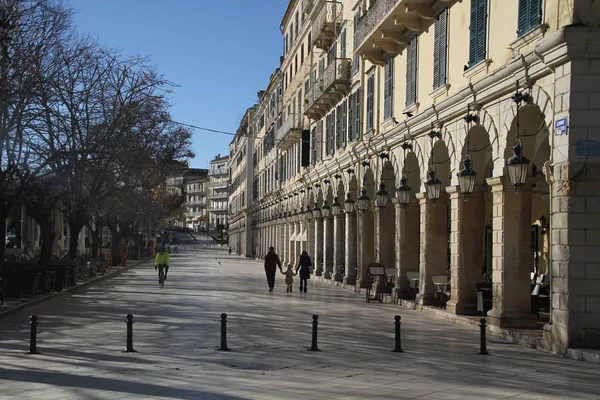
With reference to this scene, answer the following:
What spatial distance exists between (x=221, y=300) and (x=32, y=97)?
891cm

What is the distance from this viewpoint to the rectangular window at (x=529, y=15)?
1571 cm

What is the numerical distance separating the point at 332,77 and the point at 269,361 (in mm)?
25008

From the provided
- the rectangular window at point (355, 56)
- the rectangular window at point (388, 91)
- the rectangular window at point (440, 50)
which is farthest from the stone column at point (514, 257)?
the rectangular window at point (355, 56)

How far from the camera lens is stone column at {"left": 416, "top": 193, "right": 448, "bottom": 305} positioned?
23.6 metres

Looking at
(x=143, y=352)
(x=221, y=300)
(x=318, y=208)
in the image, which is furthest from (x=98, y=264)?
(x=143, y=352)

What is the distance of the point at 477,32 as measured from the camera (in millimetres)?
19312

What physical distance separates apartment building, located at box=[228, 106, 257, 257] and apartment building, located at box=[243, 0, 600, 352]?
49724mm

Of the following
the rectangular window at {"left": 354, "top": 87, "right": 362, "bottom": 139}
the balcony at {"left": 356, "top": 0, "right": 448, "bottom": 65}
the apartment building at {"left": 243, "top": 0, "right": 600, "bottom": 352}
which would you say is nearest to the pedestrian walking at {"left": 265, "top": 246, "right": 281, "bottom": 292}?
the apartment building at {"left": 243, "top": 0, "right": 600, "bottom": 352}

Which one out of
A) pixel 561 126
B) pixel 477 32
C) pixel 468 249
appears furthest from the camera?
pixel 468 249

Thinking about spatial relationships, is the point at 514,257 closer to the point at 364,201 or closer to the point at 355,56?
the point at 364,201

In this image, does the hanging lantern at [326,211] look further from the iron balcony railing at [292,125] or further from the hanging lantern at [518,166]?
the hanging lantern at [518,166]

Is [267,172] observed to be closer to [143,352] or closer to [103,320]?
[103,320]

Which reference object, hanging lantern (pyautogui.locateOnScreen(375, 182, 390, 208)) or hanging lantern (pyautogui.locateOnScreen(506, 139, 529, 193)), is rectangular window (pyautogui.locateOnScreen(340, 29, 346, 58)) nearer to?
hanging lantern (pyautogui.locateOnScreen(375, 182, 390, 208))

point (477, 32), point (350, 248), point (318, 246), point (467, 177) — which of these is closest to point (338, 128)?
point (350, 248)
